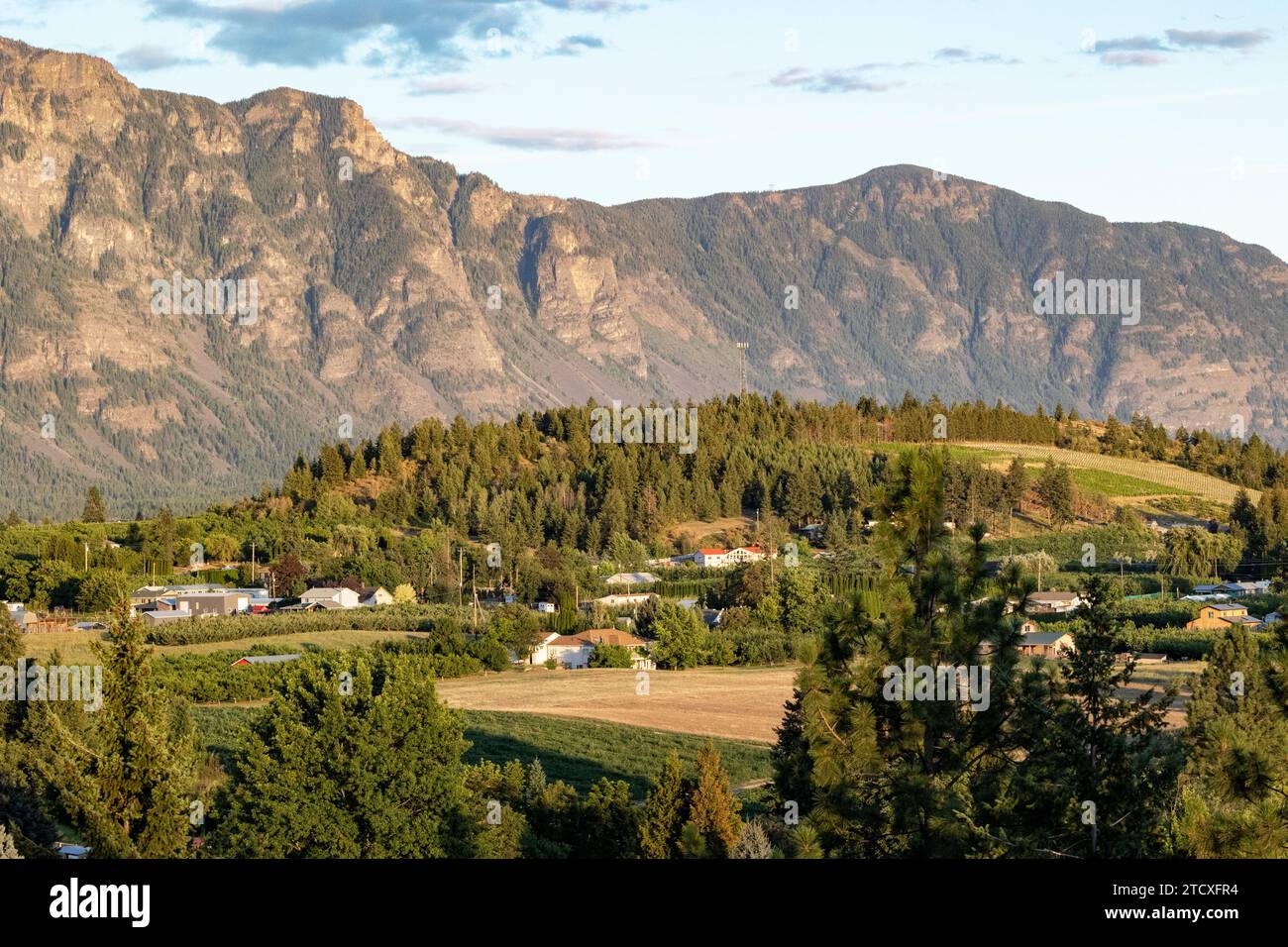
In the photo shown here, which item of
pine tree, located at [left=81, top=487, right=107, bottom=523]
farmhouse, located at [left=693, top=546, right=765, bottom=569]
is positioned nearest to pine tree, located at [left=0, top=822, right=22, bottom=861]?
farmhouse, located at [left=693, top=546, right=765, bottom=569]

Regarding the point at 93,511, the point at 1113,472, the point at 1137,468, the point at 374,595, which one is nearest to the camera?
the point at 374,595

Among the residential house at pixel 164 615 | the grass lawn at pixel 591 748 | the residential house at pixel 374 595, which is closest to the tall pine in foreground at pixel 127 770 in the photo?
the grass lawn at pixel 591 748

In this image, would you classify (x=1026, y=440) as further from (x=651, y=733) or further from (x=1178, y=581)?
(x=651, y=733)

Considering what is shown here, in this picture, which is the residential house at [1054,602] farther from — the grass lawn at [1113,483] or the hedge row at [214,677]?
the grass lawn at [1113,483]

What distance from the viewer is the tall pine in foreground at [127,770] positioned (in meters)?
26.1

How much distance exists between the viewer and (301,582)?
125750 millimetres

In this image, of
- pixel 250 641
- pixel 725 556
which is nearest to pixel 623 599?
pixel 725 556

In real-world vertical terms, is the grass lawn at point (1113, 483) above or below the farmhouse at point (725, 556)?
above

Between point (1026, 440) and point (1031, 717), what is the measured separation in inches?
6934

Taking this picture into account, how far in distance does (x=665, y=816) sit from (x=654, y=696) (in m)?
45.5

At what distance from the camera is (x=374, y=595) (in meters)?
125

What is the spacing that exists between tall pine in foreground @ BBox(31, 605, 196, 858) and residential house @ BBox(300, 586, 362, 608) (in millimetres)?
93538

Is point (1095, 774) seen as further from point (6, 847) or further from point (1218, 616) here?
point (1218, 616)

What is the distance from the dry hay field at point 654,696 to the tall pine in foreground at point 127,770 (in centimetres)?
4424
